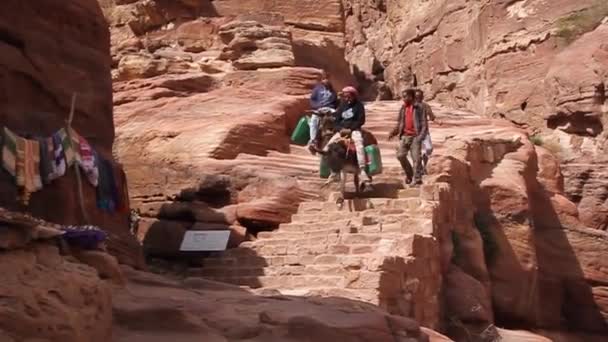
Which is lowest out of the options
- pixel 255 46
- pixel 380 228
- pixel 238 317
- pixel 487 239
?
pixel 487 239

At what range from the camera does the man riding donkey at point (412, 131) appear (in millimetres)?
→ 14273

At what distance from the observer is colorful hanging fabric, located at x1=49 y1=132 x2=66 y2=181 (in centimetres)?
1103

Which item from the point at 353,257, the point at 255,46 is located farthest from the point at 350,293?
the point at 255,46

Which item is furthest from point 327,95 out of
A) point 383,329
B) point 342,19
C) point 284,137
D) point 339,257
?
point 342,19

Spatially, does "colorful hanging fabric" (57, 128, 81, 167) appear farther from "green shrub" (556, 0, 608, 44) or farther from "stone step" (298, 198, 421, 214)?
"green shrub" (556, 0, 608, 44)

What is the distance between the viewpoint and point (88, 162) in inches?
463

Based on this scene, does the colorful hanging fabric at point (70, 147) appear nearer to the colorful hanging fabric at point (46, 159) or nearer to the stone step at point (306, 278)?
the colorful hanging fabric at point (46, 159)

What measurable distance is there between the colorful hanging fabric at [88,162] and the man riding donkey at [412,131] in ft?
14.9

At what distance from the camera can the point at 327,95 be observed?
1548 centimetres

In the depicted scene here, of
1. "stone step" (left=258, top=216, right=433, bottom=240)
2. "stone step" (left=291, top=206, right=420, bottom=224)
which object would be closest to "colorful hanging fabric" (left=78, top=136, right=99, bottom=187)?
"stone step" (left=258, top=216, right=433, bottom=240)

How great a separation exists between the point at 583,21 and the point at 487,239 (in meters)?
11.5

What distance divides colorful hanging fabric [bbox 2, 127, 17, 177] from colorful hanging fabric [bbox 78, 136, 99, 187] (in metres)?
1.20

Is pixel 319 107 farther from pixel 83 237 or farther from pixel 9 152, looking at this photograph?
pixel 83 237

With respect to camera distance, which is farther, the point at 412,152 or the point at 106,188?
the point at 412,152
